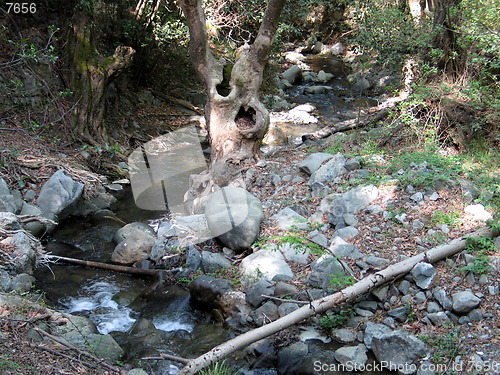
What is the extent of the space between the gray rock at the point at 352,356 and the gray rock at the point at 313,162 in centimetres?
310

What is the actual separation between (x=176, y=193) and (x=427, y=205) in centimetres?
420

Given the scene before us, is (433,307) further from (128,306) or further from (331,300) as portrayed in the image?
(128,306)

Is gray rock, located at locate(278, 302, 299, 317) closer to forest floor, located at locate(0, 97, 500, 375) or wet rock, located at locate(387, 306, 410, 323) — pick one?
→ forest floor, located at locate(0, 97, 500, 375)

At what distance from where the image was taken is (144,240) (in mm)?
5836

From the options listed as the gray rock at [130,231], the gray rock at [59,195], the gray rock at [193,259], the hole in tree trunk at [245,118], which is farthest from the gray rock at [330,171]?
the gray rock at [59,195]

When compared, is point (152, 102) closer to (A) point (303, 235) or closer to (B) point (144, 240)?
(B) point (144, 240)

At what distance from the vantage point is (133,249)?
5.76 metres

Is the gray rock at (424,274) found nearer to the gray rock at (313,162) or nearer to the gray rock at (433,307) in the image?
the gray rock at (433,307)

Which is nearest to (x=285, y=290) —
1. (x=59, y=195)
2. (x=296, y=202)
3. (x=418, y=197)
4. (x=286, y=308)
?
(x=286, y=308)

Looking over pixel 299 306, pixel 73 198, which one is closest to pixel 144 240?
pixel 73 198

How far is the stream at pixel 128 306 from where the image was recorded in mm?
4277

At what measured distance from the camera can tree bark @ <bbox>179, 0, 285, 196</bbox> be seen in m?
7.09

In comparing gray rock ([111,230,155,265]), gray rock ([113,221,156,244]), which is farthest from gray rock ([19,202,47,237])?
Result: gray rock ([111,230,155,265])

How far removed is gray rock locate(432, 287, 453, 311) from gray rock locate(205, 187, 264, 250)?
2.13 meters
